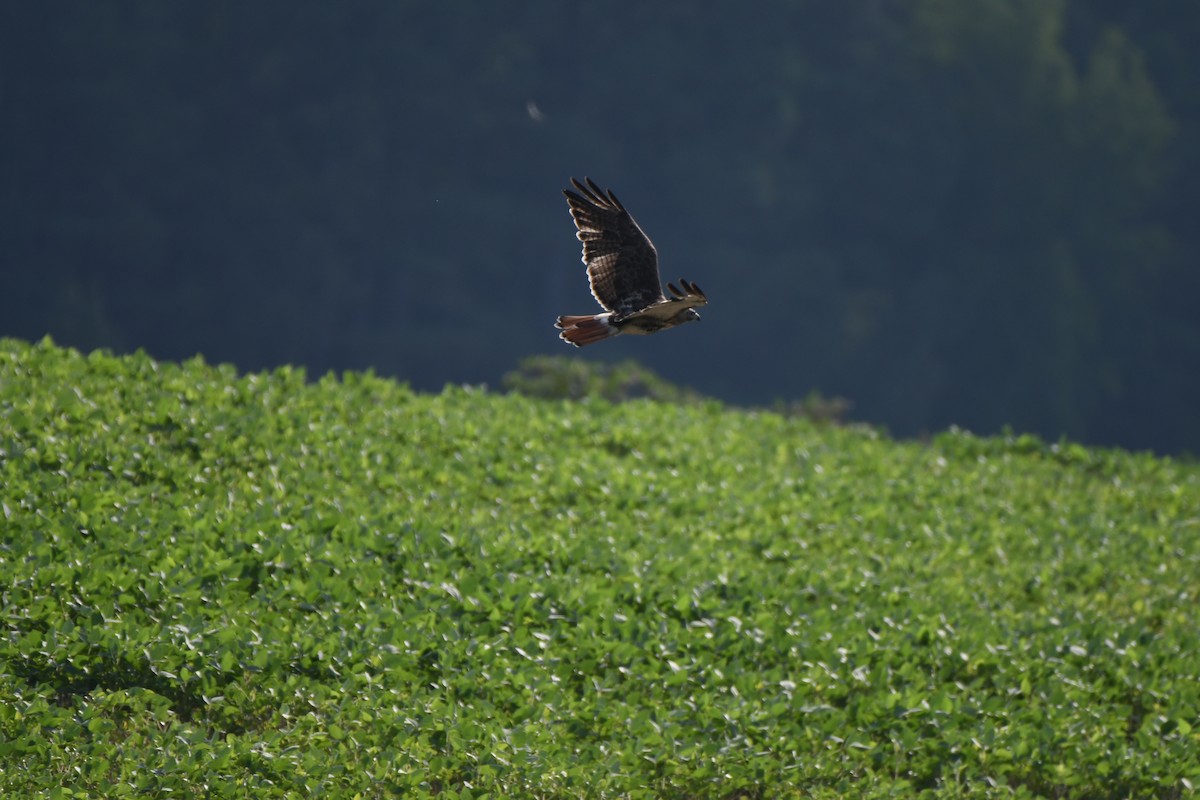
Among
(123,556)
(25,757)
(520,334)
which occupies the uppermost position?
(520,334)

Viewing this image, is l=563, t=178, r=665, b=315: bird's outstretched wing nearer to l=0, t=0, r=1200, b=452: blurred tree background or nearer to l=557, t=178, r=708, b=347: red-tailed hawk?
l=557, t=178, r=708, b=347: red-tailed hawk

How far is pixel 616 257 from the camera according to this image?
7.66 metres

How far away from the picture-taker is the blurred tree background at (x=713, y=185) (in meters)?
46.6

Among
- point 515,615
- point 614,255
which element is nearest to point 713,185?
point 614,255

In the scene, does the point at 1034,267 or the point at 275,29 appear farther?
the point at 1034,267

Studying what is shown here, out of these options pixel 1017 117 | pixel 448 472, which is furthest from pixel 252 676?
pixel 1017 117

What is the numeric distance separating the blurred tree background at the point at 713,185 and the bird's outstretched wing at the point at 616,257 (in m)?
38.3

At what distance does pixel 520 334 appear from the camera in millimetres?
50812

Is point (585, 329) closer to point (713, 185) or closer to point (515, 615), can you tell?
point (515, 615)

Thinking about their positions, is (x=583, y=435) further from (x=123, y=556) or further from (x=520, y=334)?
(x=520, y=334)

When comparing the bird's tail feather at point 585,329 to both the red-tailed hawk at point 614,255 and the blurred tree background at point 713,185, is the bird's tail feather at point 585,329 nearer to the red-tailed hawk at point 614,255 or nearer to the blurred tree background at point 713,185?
the red-tailed hawk at point 614,255

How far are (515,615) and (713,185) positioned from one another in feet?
159

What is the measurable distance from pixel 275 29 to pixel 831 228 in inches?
844

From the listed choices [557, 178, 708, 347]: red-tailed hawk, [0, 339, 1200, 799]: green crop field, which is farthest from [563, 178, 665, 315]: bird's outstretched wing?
[0, 339, 1200, 799]: green crop field
